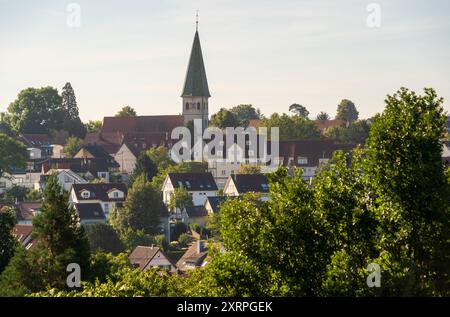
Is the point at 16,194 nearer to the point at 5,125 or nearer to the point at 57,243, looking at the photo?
the point at 5,125

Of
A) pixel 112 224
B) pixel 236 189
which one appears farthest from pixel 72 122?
pixel 112 224

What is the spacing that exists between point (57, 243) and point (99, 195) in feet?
183

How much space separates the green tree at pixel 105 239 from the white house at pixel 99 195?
58.4 ft

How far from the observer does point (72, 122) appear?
14275 centimetres

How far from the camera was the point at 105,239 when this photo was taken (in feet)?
215

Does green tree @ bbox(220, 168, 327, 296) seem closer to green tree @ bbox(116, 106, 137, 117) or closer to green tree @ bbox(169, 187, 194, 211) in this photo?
green tree @ bbox(169, 187, 194, 211)

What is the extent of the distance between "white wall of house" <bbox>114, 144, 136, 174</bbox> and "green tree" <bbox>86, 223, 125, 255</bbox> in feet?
177

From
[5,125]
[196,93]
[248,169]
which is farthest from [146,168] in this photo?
[5,125]

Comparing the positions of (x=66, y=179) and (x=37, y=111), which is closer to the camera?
(x=66, y=179)

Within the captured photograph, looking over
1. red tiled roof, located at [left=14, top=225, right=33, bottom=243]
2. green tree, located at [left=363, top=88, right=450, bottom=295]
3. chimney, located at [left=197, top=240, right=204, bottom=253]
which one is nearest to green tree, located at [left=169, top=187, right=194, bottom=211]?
chimney, located at [left=197, top=240, right=204, bottom=253]

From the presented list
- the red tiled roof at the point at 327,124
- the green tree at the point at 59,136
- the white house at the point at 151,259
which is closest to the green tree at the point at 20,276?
the white house at the point at 151,259

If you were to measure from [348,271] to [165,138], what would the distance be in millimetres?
112561

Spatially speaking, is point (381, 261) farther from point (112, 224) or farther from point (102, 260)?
Answer: point (112, 224)

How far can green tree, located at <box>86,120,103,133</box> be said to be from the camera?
150413mm
